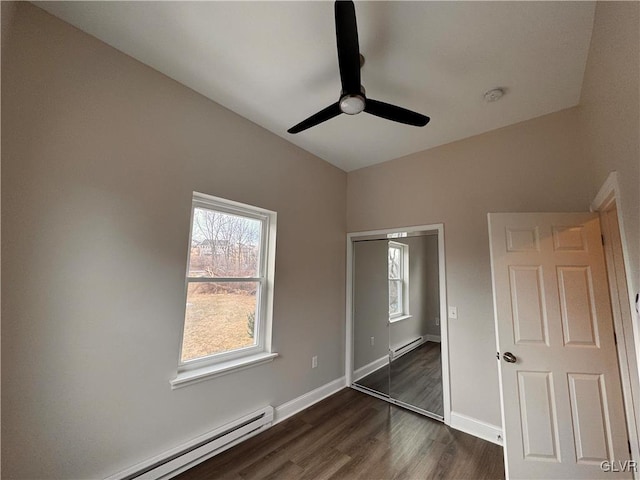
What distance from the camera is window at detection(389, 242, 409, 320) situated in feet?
10.8

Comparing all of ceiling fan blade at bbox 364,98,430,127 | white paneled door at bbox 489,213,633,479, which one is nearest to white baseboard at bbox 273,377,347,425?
white paneled door at bbox 489,213,633,479

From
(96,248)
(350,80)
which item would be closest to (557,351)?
(350,80)

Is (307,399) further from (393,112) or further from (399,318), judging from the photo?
(393,112)

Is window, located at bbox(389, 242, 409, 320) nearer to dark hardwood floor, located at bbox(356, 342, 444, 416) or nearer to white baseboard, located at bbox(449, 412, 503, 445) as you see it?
dark hardwood floor, located at bbox(356, 342, 444, 416)

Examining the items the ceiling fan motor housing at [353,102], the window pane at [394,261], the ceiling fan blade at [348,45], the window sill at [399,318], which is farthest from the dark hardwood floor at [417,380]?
the ceiling fan blade at [348,45]

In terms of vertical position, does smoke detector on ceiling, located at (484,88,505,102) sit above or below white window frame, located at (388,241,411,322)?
above

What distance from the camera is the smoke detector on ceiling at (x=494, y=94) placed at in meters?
2.08

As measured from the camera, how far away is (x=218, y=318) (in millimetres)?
2309

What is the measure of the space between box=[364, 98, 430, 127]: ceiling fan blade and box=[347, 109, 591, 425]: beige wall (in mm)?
1294

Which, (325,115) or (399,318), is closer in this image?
(325,115)

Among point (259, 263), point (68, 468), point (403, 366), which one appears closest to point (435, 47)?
point (259, 263)

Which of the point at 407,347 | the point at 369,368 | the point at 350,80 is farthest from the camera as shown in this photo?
the point at 369,368

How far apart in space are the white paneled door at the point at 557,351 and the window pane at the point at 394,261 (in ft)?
4.48

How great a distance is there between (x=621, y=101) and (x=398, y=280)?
2.46 meters
